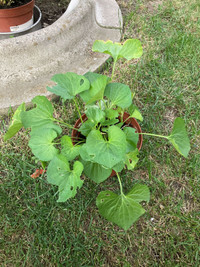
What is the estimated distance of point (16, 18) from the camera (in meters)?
1.69

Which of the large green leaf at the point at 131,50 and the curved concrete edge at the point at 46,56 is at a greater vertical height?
the large green leaf at the point at 131,50

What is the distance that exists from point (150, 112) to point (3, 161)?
93cm

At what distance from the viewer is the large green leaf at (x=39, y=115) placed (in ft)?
3.38

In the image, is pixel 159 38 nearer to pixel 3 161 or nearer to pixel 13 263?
pixel 3 161

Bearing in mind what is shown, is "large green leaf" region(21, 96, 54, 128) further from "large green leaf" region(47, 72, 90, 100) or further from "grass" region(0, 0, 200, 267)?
"grass" region(0, 0, 200, 267)

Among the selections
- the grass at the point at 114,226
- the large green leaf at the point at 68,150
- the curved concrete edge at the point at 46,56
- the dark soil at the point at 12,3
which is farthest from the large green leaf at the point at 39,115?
the dark soil at the point at 12,3

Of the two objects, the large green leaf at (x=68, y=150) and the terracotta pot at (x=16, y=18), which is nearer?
the large green leaf at (x=68, y=150)

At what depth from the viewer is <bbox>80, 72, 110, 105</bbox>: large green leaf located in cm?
99

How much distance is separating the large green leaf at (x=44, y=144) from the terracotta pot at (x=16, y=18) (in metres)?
1.07

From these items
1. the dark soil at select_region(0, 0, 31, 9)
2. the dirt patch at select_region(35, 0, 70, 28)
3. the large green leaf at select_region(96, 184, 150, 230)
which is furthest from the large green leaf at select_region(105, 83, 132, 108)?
the dirt patch at select_region(35, 0, 70, 28)

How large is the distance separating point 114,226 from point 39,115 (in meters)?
0.65

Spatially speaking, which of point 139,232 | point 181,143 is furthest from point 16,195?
point 181,143

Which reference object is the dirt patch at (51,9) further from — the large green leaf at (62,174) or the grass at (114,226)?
the large green leaf at (62,174)

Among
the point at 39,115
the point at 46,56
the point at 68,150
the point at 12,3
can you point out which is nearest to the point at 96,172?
the point at 68,150
